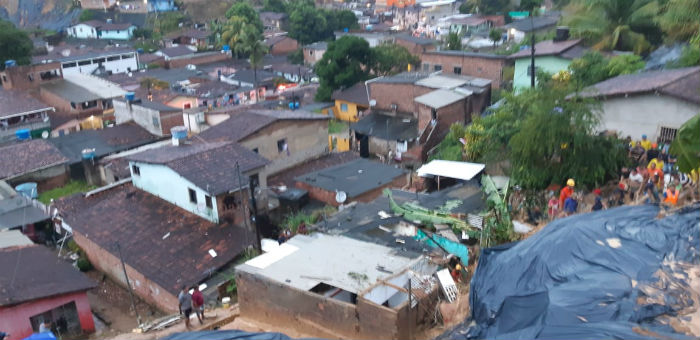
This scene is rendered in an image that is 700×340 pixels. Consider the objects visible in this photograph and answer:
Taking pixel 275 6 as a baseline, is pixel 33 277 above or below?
below

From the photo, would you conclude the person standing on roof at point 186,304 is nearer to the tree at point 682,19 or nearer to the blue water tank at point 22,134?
the tree at point 682,19

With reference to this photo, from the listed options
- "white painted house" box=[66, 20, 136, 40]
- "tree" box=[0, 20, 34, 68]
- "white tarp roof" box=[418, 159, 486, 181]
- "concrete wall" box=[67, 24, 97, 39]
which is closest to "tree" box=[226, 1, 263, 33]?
"white painted house" box=[66, 20, 136, 40]

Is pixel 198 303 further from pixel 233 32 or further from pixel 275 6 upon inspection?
pixel 275 6

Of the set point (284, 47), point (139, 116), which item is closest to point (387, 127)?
point (139, 116)

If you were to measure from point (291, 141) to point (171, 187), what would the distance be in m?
7.39

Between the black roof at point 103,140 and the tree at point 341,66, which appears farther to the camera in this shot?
the tree at point 341,66

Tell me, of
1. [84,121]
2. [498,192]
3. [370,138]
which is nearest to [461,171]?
[498,192]

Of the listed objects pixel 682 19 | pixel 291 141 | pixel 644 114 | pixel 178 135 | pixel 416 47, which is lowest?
pixel 291 141

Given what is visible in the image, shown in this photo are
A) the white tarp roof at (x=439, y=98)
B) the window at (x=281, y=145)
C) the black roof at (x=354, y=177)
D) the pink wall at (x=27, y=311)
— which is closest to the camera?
the pink wall at (x=27, y=311)

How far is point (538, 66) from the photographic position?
29.7 meters

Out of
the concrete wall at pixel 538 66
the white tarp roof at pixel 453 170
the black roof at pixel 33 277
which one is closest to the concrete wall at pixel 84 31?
the concrete wall at pixel 538 66

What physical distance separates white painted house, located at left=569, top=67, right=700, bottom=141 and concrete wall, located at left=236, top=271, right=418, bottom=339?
9.51m

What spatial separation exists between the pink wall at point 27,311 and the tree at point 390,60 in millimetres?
28189

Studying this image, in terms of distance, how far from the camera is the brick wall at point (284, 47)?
64.3 meters
